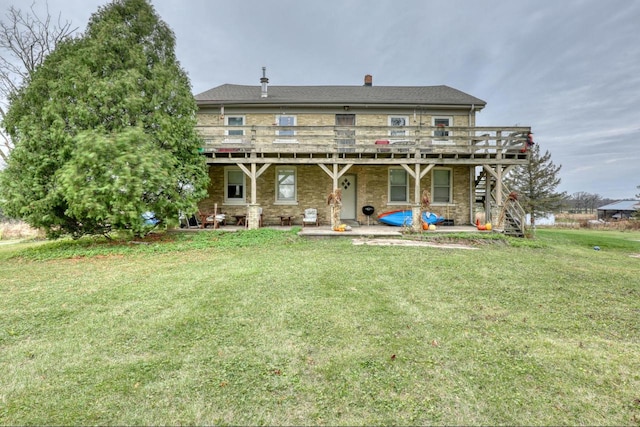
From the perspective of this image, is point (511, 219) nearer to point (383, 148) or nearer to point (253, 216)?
point (383, 148)

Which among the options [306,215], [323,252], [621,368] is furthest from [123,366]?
[306,215]

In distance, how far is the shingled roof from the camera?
13.5 m

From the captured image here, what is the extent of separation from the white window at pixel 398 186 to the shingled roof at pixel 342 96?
3323 millimetres

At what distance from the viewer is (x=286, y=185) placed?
44.7ft

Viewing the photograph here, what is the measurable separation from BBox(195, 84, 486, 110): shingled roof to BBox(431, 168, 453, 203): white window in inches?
128

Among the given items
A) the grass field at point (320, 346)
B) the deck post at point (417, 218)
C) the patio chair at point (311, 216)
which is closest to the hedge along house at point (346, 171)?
the patio chair at point (311, 216)

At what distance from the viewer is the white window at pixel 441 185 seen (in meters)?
13.6

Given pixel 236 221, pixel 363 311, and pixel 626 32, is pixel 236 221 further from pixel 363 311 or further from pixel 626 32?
pixel 626 32

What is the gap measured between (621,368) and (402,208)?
11.1 meters

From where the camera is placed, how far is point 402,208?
13.5m

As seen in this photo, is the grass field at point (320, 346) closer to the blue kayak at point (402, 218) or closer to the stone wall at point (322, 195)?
the blue kayak at point (402, 218)

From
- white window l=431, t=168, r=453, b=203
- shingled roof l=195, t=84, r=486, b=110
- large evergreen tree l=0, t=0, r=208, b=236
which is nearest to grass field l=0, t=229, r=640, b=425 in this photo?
large evergreen tree l=0, t=0, r=208, b=236

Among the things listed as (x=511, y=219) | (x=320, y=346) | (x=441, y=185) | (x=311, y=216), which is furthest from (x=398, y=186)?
(x=320, y=346)

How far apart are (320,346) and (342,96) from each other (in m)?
13.9
